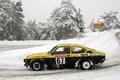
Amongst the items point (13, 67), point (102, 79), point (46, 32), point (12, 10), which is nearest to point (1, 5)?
point (12, 10)

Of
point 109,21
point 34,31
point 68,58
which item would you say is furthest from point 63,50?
point 109,21

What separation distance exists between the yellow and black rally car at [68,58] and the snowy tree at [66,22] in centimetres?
2905

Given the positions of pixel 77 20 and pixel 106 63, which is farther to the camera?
pixel 77 20

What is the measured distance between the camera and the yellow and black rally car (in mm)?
13750

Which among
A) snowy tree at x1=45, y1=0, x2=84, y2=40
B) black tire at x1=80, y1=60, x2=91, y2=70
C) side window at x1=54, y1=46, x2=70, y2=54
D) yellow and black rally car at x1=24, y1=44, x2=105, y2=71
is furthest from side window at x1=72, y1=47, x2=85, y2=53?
snowy tree at x1=45, y1=0, x2=84, y2=40

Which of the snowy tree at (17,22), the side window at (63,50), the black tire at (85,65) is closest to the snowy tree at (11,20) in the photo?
the snowy tree at (17,22)

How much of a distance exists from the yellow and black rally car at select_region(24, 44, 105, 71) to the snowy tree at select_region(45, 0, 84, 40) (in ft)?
95.3

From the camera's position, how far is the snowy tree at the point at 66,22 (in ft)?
145

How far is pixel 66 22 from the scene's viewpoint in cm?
4400

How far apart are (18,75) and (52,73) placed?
1.85 meters

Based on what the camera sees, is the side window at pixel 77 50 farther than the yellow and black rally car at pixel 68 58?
Yes

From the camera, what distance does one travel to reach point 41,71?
13656 millimetres

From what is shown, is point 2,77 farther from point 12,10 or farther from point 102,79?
point 12,10

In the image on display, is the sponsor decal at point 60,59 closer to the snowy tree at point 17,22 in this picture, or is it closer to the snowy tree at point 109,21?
the snowy tree at point 17,22
